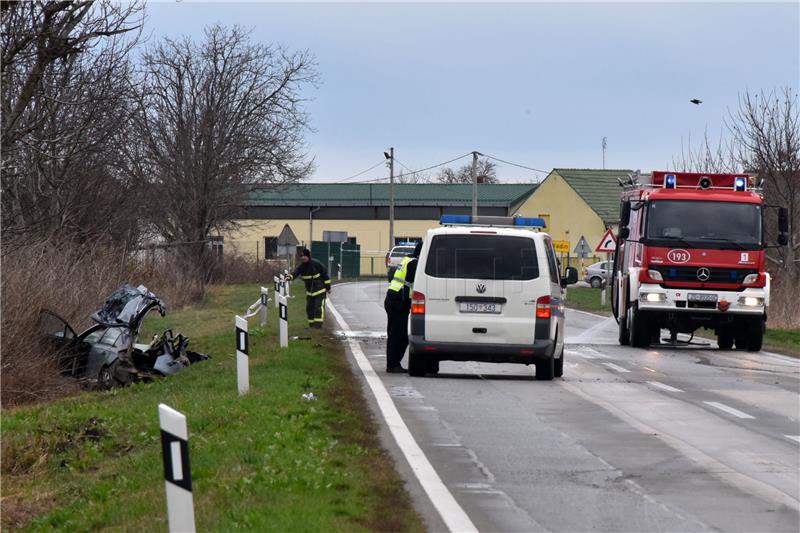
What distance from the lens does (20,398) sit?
17.7 metres

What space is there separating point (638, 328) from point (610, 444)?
44.6 ft

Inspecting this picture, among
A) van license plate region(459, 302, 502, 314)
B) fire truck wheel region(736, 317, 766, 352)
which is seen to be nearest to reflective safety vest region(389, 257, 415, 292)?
van license plate region(459, 302, 502, 314)

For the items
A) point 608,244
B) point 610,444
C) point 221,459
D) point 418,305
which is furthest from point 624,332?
point 221,459

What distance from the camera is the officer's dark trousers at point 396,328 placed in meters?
17.8

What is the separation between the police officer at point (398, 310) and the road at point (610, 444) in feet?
1.00

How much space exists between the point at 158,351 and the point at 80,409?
6.60 m

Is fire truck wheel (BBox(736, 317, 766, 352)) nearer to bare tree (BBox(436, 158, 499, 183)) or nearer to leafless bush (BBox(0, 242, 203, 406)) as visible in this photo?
leafless bush (BBox(0, 242, 203, 406))

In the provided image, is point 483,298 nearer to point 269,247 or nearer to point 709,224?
point 709,224

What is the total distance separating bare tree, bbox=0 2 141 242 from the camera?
1994 cm

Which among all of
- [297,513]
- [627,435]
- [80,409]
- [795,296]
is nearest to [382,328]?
[795,296]

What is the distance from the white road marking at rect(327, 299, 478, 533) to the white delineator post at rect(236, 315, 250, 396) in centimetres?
144

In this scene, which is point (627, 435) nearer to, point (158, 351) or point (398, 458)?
point (398, 458)

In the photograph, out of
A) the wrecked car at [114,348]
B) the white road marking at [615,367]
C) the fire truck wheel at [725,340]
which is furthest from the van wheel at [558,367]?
the fire truck wheel at [725,340]

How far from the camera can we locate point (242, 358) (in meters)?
14.1
